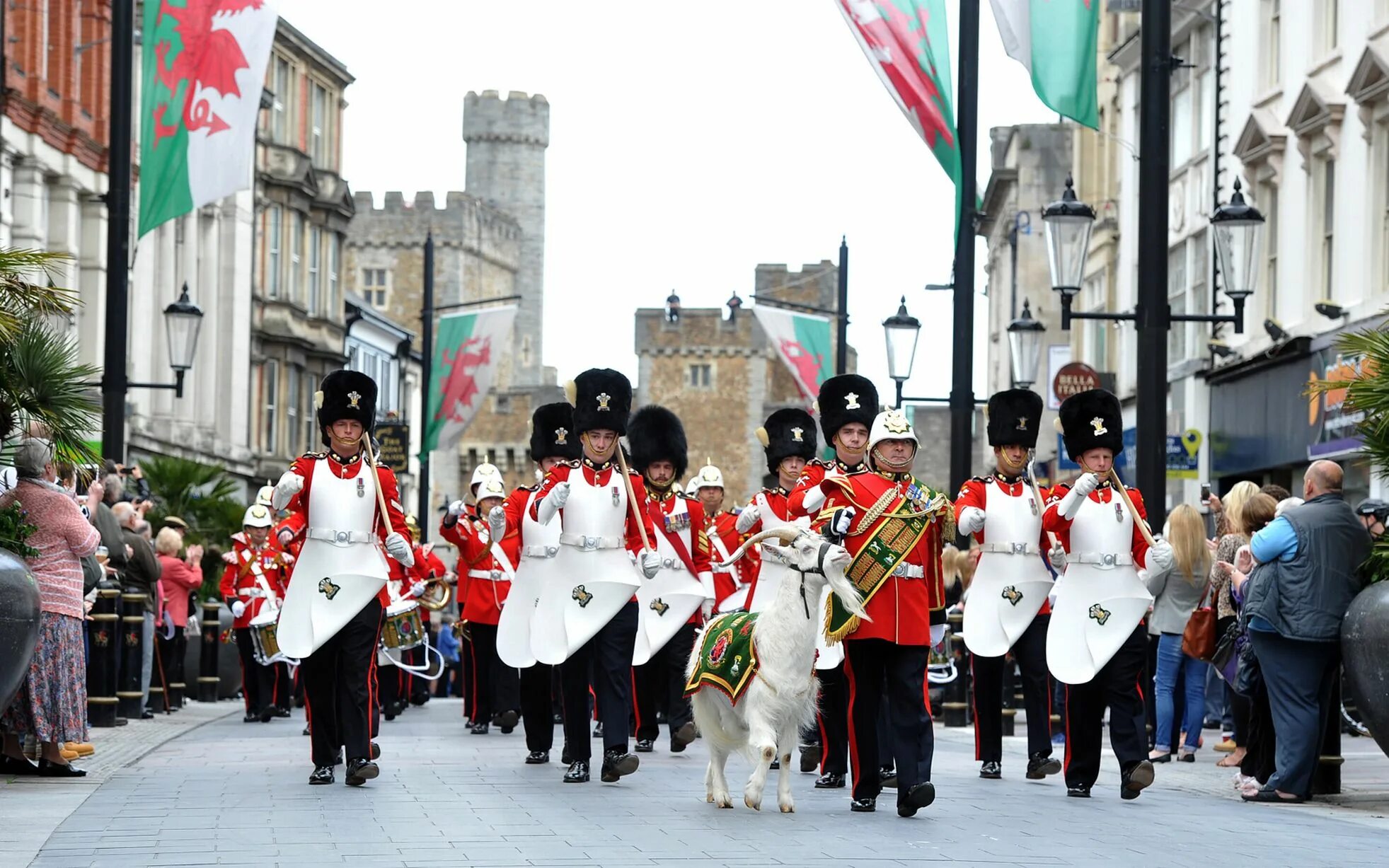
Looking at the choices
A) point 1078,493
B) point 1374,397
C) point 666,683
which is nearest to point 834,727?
point 1078,493

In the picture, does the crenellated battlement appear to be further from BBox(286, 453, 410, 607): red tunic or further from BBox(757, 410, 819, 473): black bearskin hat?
BBox(286, 453, 410, 607): red tunic

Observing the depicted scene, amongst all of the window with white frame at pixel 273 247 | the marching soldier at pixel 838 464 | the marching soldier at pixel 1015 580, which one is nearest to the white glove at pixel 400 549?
the marching soldier at pixel 838 464

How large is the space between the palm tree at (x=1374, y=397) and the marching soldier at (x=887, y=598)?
8.04 ft

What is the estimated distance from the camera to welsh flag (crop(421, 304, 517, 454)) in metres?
38.0

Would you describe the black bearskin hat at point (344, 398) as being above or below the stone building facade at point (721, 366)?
below

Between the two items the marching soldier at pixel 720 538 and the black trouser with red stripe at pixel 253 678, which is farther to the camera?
the black trouser with red stripe at pixel 253 678

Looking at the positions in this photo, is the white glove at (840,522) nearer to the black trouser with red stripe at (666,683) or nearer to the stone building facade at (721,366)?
the black trouser with red stripe at (666,683)

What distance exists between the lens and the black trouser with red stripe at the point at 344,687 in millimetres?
13031

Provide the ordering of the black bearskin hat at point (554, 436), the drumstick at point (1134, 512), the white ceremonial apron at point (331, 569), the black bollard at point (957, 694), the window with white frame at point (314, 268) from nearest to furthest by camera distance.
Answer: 1. the white ceremonial apron at point (331, 569)
2. the drumstick at point (1134, 512)
3. the black bearskin hat at point (554, 436)
4. the black bollard at point (957, 694)
5. the window with white frame at point (314, 268)

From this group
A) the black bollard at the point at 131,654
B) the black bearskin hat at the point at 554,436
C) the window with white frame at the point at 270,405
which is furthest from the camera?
the window with white frame at the point at 270,405

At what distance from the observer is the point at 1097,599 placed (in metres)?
13.3

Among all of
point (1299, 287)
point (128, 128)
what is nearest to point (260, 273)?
point (1299, 287)

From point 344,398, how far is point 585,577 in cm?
163

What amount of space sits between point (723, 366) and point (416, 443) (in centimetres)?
2365
